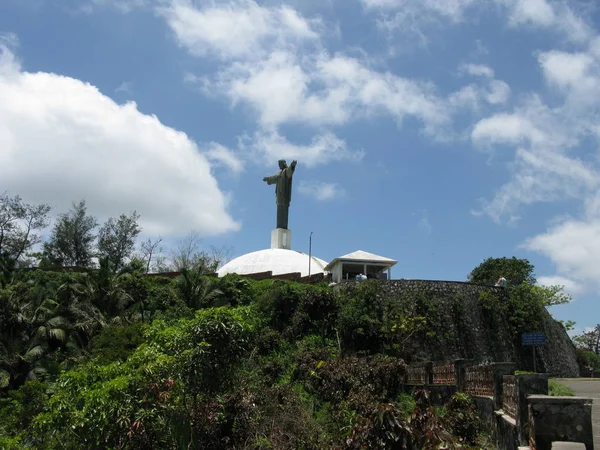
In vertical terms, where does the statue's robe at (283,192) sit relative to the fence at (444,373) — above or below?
above

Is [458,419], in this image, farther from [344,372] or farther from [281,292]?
[281,292]

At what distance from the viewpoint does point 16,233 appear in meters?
36.9

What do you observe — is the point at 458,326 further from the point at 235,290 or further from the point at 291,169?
the point at 291,169

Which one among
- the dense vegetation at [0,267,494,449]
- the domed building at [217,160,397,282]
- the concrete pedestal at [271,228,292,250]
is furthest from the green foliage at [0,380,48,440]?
the concrete pedestal at [271,228,292,250]

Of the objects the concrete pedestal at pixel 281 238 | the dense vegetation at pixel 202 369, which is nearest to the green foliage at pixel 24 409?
the dense vegetation at pixel 202 369

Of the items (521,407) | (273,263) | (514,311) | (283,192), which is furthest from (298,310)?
(521,407)

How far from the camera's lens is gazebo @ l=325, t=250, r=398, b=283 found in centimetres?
2920

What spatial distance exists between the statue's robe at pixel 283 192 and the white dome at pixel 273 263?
6.79 ft

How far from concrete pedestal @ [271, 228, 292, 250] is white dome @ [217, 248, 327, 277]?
30.2 inches

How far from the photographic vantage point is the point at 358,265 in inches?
1172

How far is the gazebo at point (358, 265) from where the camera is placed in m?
29.2

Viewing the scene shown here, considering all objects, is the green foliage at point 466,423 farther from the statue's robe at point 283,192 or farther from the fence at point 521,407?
the statue's robe at point 283,192

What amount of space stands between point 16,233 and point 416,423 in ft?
117

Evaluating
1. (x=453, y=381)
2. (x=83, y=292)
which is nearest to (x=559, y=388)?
(x=453, y=381)
